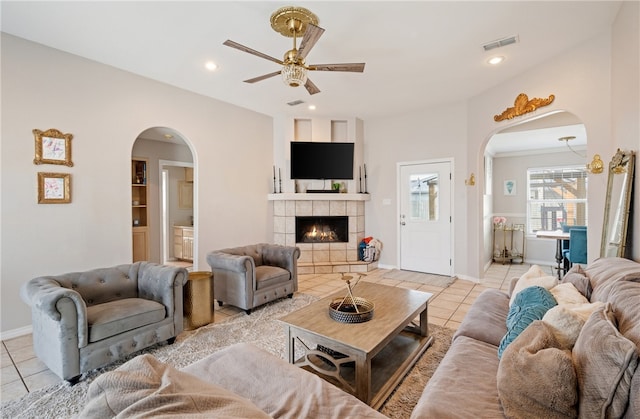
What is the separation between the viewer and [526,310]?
1.60 m

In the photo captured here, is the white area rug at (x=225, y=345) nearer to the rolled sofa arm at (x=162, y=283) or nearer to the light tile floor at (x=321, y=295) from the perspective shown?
the light tile floor at (x=321, y=295)

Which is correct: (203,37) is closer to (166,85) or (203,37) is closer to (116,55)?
(116,55)

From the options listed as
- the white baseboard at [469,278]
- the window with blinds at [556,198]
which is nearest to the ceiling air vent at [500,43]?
the white baseboard at [469,278]

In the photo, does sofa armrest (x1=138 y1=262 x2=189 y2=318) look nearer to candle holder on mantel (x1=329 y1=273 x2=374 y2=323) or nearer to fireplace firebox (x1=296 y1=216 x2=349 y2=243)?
candle holder on mantel (x1=329 y1=273 x2=374 y2=323)

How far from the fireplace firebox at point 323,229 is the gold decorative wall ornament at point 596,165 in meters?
3.53

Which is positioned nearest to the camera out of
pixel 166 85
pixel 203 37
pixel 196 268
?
pixel 203 37

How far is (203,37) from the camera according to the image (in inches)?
113

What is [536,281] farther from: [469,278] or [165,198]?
[165,198]

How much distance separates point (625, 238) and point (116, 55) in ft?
16.8

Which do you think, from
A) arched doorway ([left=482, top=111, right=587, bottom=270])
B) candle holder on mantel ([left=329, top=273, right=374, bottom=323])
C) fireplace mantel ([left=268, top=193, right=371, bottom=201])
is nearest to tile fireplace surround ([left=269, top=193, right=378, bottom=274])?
fireplace mantel ([left=268, top=193, right=371, bottom=201])

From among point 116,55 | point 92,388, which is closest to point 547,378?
point 92,388

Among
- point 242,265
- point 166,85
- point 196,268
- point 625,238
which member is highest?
point 166,85

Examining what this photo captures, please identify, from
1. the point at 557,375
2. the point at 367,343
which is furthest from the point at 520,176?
the point at 557,375

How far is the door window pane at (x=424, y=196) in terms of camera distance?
16.7ft
